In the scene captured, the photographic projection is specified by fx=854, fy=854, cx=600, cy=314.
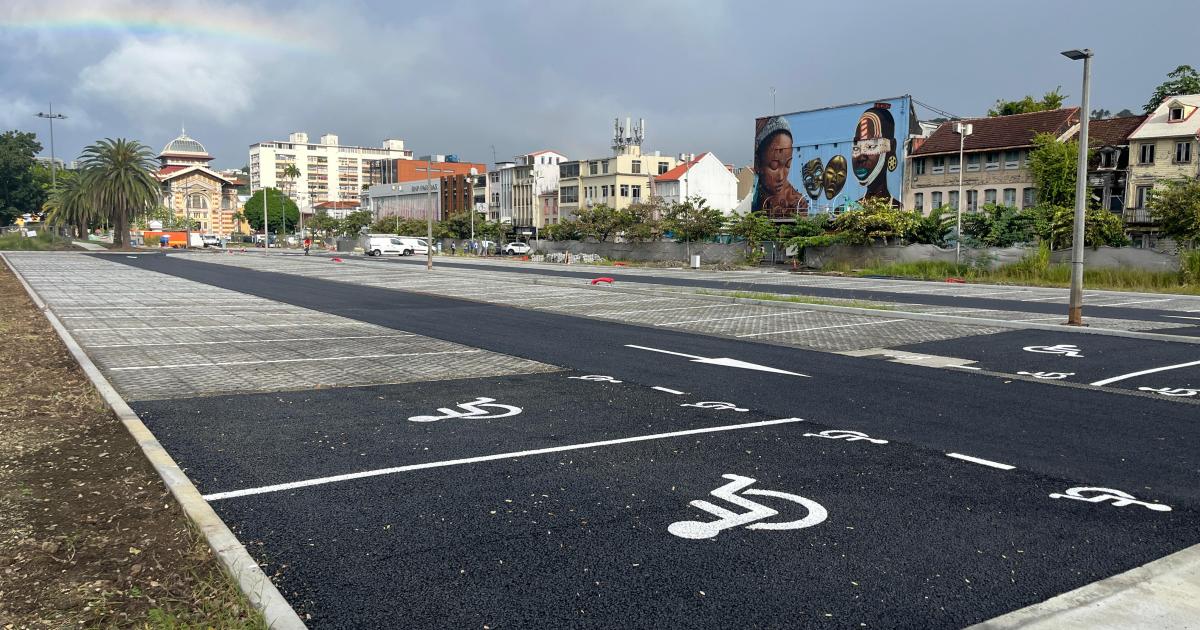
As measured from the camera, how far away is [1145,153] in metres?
59.2

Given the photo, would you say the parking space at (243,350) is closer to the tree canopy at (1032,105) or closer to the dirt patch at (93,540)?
the dirt patch at (93,540)

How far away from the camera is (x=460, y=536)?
5.64 meters

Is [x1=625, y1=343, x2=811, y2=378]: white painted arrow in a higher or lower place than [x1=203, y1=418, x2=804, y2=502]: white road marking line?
higher

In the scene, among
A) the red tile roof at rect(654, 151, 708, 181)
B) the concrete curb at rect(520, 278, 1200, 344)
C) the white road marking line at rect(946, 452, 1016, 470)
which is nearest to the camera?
the white road marking line at rect(946, 452, 1016, 470)

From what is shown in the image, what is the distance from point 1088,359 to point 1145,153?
55.1 meters

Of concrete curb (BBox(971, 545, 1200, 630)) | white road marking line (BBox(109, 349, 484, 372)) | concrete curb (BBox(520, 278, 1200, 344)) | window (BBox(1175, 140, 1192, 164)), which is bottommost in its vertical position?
concrete curb (BBox(971, 545, 1200, 630))

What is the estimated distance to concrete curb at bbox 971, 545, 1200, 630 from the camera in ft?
14.3

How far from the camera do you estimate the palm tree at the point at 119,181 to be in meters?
84.5

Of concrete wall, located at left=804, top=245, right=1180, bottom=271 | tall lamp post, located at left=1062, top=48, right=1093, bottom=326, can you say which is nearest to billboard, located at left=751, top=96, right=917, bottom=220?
concrete wall, located at left=804, top=245, right=1180, bottom=271

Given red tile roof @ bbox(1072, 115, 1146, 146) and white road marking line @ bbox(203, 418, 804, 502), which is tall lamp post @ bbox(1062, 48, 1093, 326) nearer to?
white road marking line @ bbox(203, 418, 804, 502)

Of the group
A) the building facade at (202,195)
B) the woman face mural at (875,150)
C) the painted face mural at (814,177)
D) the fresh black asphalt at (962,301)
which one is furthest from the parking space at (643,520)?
the building facade at (202,195)

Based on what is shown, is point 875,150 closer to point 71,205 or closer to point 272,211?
point 71,205

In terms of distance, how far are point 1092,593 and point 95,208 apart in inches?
3758

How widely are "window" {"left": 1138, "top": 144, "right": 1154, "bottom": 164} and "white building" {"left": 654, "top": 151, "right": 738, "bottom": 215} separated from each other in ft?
154
